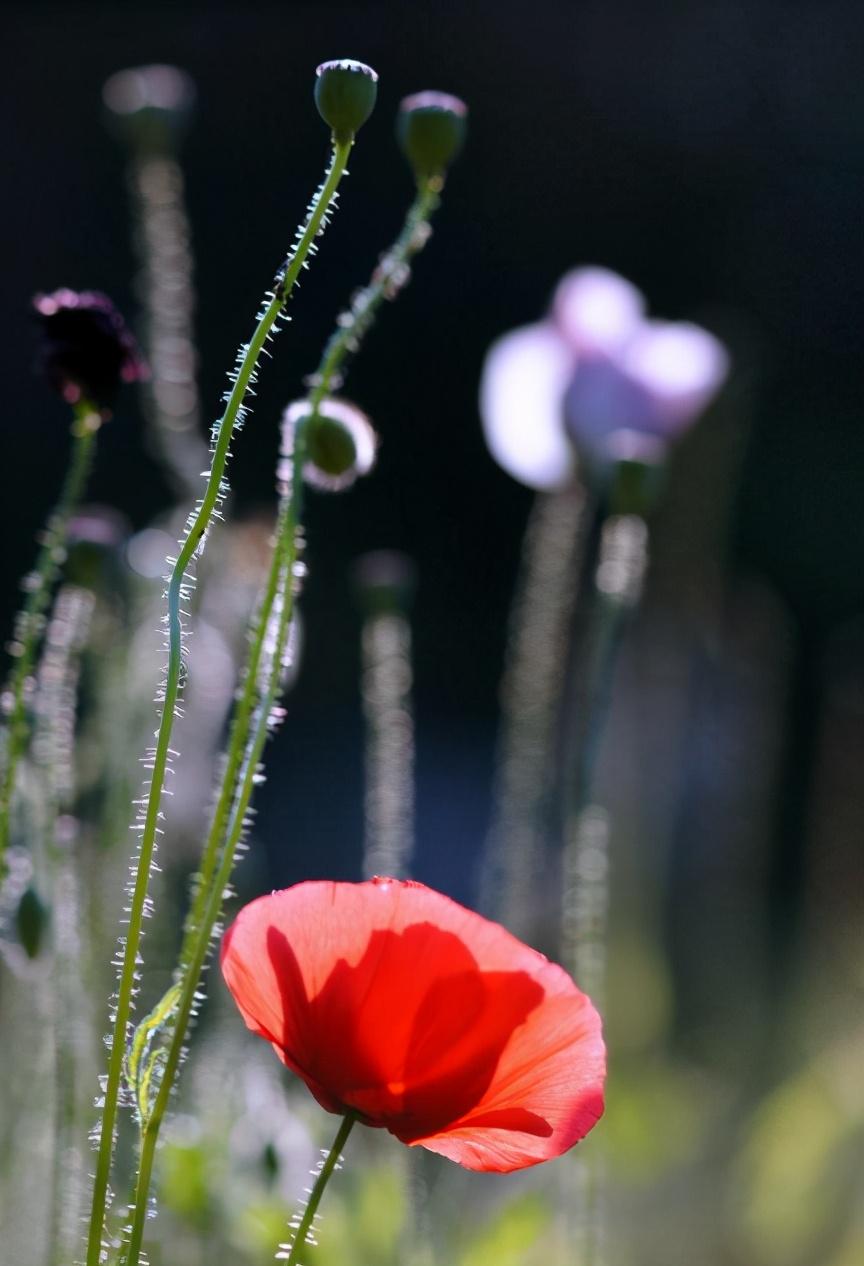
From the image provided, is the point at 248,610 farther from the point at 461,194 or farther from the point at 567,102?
the point at 567,102

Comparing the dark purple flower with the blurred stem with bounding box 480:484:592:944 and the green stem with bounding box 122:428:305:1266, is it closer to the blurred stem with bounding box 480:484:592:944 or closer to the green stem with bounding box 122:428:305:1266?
the green stem with bounding box 122:428:305:1266

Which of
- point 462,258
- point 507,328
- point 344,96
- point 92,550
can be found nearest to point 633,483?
point 92,550

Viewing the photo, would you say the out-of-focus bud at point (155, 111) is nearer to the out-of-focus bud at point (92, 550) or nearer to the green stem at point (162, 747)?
the out-of-focus bud at point (92, 550)

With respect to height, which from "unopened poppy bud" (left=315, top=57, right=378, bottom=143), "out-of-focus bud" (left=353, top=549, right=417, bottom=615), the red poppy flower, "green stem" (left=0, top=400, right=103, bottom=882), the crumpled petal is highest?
the crumpled petal

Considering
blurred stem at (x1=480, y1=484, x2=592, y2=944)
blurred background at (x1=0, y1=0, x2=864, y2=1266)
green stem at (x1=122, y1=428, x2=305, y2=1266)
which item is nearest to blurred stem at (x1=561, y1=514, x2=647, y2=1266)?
blurred stem at (x1=480, y1=484, x2=592, y2=944)

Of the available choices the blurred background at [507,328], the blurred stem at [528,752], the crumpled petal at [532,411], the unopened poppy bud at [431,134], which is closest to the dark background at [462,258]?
the blurred background at [507,328]

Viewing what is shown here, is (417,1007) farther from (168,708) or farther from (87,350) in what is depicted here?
(87,350)
